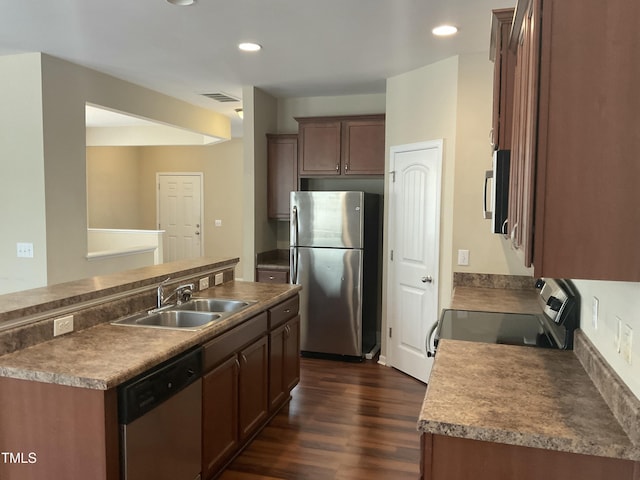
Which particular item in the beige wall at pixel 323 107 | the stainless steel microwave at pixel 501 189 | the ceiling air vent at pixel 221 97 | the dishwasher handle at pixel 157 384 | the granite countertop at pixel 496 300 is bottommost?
the dishwasher handle at pixel 157 384

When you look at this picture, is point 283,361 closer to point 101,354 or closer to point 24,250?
point 101,354

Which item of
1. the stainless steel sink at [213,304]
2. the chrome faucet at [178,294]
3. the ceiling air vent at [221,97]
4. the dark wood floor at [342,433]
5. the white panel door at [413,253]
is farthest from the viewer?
the ceiling air vent at [221,97]

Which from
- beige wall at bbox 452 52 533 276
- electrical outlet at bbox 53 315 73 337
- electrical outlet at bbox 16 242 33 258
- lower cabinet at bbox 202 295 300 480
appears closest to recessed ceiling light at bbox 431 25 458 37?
beige wall at bbox 452 52 533 276

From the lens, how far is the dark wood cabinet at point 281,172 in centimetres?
540

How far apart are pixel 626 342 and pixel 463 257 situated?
99.5 inches

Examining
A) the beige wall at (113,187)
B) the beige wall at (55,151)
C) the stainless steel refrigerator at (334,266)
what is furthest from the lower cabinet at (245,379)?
the beige wall at (113,187)

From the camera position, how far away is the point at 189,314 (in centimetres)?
311

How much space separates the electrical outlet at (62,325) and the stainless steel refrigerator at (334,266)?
281 centimetres

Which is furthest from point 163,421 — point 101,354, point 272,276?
point 272,276

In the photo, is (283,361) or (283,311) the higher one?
(283,311)

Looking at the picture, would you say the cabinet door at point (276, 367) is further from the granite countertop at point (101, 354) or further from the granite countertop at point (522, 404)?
the granite countertop at point (522, 404)

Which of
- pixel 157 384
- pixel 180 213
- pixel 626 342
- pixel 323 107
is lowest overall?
pixel 157 384

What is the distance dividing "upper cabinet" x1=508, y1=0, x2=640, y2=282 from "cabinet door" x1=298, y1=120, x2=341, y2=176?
3.87m

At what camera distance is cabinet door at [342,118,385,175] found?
502 cm
